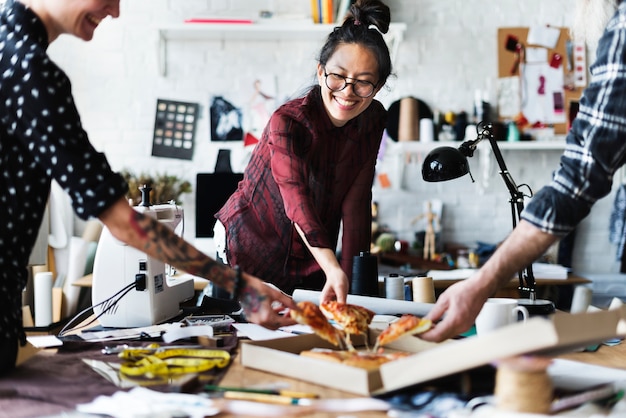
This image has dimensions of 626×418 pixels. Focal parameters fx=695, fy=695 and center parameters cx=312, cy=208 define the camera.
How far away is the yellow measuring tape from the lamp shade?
936mm

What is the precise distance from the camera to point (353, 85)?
6.95 feet

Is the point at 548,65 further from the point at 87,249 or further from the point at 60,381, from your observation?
the point at 60,381

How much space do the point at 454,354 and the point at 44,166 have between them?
781 mm

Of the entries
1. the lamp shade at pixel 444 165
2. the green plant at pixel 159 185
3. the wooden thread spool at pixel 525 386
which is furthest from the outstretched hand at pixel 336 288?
the green plant at pixel 159 185

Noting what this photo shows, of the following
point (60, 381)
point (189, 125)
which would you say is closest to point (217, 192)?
point (189, 125)

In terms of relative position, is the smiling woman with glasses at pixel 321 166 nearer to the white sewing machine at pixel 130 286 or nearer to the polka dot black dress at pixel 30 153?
the white sewing machine at pixel 130 286

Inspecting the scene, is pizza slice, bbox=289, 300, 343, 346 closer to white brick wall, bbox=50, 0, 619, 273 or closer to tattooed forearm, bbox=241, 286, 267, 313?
tattooed forearm, bbox=241, 286, 267, 313

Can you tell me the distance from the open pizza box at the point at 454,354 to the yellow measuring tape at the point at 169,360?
0.08 m

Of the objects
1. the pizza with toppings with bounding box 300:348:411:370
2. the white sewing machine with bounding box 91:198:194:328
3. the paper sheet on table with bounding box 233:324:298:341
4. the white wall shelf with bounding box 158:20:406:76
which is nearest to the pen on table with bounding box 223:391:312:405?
the pizza with toppings with bounding box 300:348:411:370

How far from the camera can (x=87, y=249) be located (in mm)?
4105

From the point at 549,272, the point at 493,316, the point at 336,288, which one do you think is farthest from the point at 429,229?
the point at 493,316

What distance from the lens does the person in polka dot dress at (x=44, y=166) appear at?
4.00ft

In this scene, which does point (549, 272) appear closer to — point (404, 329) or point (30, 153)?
point (404, 329)

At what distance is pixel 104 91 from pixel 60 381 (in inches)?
139
